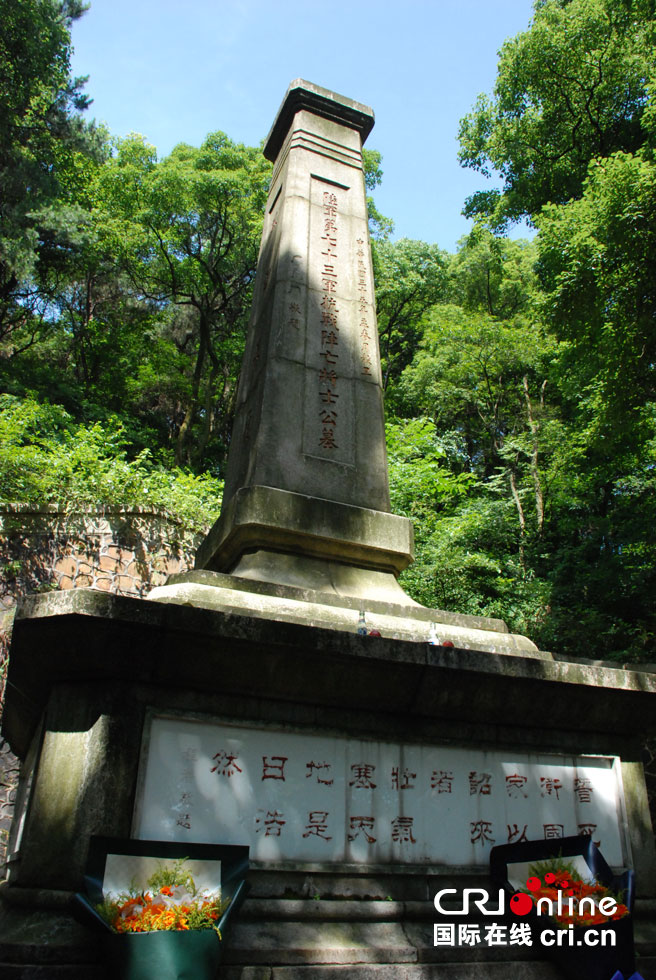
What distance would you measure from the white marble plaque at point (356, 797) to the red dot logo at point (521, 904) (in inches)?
8.5

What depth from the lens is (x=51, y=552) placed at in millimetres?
8977

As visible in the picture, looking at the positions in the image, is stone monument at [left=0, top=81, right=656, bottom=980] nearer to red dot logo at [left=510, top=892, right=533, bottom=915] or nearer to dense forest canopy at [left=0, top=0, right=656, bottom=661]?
red dot logo at [left=510, top=892, right=533, bottom=915]

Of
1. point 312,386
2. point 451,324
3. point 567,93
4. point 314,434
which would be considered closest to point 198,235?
point 451,324

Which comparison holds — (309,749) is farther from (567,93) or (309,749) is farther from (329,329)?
(567,93)

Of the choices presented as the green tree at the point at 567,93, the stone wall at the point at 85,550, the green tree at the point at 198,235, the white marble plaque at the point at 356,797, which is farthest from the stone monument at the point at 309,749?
the green tree at the point at 198,235

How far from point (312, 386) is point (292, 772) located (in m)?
2.36

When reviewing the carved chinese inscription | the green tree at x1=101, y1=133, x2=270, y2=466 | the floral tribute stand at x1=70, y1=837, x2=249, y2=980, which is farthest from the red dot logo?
the green tree at x1=101, y1=133, x2=270, y2=466

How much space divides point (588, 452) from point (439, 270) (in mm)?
8540

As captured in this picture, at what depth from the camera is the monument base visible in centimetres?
225

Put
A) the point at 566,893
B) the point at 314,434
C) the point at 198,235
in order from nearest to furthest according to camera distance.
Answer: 1. the point at 566,893
2. the point at 314,434
3. the point at 198,235

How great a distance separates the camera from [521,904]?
2564 millimetres

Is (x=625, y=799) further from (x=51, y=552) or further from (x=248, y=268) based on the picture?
(x=248, y=268)

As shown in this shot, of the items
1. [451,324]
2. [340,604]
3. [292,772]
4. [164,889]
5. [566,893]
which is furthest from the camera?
[451,324]

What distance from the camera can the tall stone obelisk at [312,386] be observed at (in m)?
3.67
